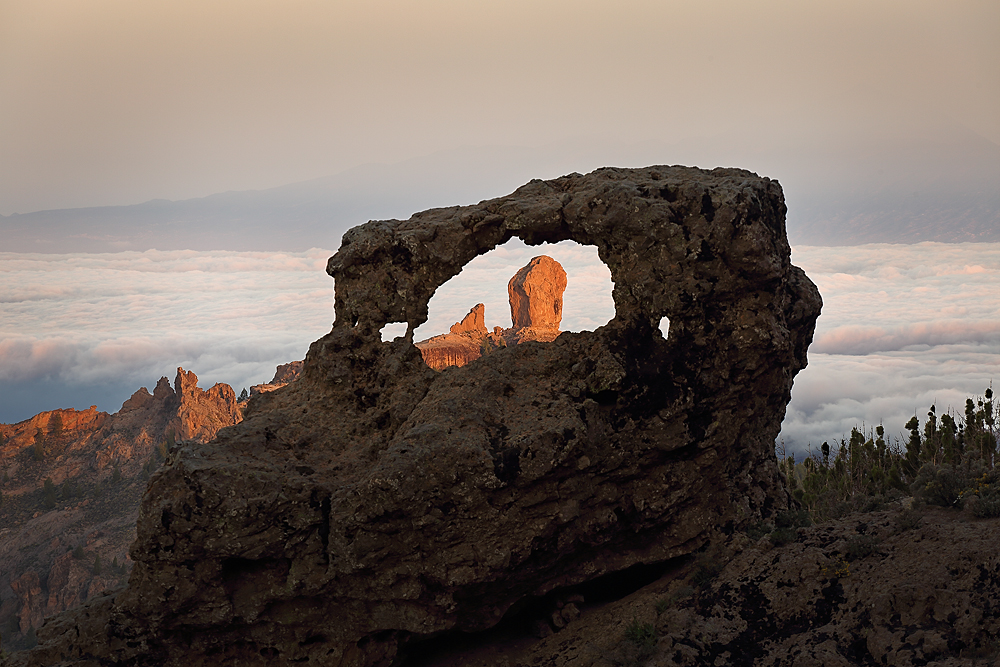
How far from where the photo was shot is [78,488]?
106 m

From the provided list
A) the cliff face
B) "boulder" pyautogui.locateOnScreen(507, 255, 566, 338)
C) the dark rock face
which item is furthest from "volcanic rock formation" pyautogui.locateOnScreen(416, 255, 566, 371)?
the dark rock face

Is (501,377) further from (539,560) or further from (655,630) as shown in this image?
(655,630)

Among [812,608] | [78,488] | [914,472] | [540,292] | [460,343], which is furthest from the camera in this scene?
[78,488]

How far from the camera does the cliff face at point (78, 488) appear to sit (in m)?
89.8

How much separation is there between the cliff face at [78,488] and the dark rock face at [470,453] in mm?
72148

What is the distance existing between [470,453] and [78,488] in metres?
110

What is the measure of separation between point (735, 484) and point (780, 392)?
2.00 m

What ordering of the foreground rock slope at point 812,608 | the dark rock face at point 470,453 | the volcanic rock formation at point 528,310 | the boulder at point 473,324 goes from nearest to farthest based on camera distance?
1. the foreground rock slope at point 812,608
2. the dark rock face at point 470,453
3. the volcanic rock formation at point 528,310
4. the boulder at point 473,324

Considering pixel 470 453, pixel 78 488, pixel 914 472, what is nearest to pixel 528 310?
pixel 914 472

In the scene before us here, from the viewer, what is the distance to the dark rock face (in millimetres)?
12875

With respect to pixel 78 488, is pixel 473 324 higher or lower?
higher

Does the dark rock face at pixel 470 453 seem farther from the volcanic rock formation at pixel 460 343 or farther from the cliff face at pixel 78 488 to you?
the cliff face at pixel 78 488

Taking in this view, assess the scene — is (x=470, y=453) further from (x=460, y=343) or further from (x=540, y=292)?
(x=460, y=343)

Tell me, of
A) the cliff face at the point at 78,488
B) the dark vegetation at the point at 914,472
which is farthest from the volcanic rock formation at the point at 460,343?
the dark vegetation at the point at 914,472
